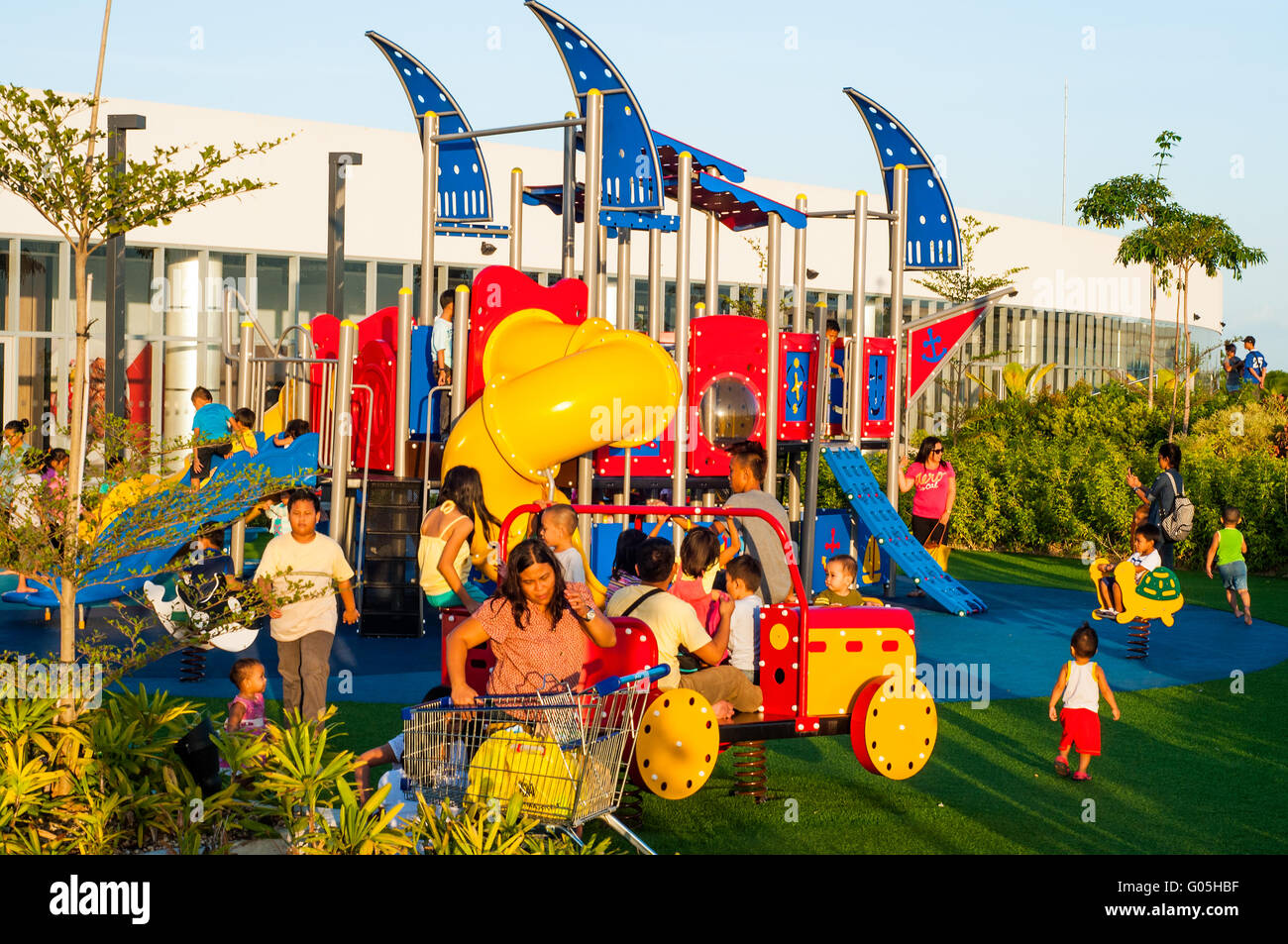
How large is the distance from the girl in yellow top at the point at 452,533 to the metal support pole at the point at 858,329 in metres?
5.90

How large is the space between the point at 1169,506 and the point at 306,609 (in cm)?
991

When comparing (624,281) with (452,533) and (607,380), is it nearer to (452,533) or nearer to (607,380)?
(607,380)

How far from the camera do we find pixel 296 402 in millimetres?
17188

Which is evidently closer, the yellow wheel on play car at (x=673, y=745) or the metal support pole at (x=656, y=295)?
the yellow wheel on play car at (x=673, y=745)

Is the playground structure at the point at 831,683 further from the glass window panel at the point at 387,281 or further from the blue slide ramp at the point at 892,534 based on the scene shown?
the glass window panel at the point at 387,281

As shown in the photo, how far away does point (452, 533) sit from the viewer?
9508 millimetres

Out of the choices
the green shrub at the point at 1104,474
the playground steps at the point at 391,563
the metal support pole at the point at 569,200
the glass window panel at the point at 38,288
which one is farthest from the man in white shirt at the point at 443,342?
the glass window panel at the point at 38,288

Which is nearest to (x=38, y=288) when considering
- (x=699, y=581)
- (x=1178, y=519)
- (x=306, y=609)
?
(x=306, y=609)

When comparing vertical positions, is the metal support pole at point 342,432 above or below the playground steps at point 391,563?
above

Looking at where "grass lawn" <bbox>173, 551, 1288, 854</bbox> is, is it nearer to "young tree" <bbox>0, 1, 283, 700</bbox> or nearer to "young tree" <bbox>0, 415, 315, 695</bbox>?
"young tree" <bbox>0, 415, 315, 695</bbox>

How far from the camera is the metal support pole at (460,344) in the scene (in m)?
12.2
